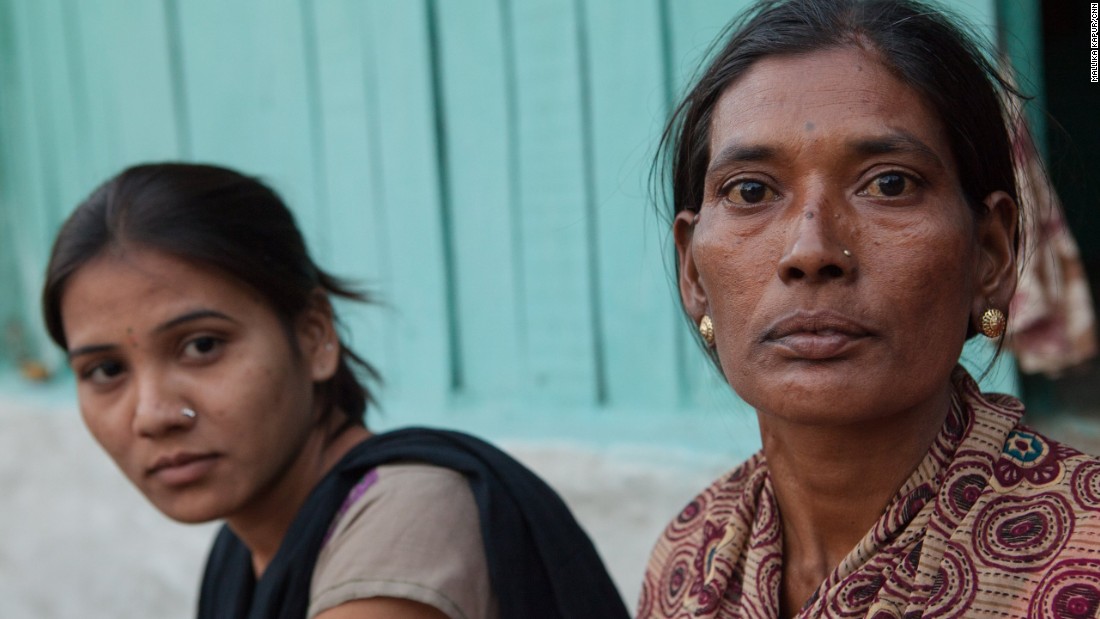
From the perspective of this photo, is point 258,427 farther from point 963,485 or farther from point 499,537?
point 963,485

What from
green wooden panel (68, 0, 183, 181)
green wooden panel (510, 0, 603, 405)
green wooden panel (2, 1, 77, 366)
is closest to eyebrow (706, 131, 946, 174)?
green wooden panel (510, 0, 603, 405)

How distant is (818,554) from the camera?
63.2 inches

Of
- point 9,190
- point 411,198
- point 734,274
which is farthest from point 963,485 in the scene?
point 9,190

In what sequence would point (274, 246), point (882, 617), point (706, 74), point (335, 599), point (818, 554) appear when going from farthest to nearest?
1. point (274, 246)
2. point (335, 599)
3. point (706, 74)
4. point (818, 554)
5. point (882, 617)

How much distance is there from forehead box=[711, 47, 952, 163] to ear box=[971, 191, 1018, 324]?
13cm

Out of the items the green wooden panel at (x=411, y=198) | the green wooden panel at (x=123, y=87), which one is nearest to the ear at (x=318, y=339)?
the green wooden panel at (x=411, y=198)

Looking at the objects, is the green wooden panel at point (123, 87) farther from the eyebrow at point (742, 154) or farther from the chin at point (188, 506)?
the eyebrow at point (742, 154)

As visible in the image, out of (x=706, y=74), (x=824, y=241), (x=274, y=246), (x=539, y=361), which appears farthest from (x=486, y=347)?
(x=824, y=241)

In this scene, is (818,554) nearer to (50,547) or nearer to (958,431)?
(958,431)

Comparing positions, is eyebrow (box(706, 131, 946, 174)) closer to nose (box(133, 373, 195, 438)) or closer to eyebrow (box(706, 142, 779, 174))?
eyebrow (box(706, 142, 779, 174))

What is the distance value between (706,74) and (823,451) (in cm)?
62

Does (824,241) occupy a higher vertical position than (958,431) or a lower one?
higher

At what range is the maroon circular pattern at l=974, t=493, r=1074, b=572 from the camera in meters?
1.34

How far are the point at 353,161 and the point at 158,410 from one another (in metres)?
1.99
